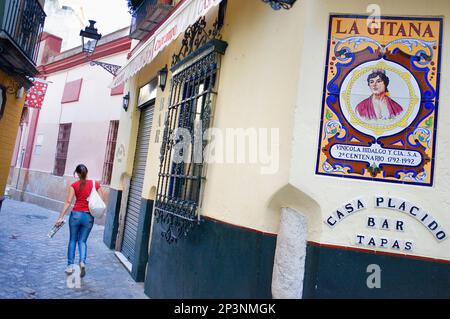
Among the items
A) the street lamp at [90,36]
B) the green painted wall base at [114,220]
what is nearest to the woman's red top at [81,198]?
the green painted wall base at [114,220]

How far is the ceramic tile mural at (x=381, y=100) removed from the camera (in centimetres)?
313

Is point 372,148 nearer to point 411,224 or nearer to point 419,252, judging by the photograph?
point 411,224

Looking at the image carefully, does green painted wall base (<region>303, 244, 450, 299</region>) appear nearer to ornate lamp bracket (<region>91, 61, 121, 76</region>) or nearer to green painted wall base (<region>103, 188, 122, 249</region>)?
green painted wall base (<region>103, 188, 122, 249</region>)

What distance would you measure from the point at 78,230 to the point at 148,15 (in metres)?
4.52

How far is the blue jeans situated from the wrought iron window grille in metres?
1.29

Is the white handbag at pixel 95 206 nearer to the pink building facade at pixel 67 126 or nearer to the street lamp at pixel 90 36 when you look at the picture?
the street lamp at pixel 90 36

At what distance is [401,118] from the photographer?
10.4 ft

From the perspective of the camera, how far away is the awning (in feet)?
13.3

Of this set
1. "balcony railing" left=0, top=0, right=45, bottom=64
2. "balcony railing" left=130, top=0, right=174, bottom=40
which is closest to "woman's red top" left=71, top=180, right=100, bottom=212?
"balcony railing" left=0, top=0, right=45, bottom=64

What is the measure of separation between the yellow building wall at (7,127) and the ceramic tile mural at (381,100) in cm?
793

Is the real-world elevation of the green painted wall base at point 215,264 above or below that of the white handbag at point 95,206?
below

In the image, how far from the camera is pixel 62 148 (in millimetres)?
15289

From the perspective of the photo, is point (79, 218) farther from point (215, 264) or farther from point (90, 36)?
point (90, 36)
